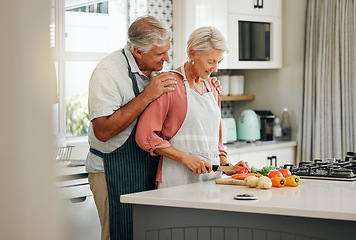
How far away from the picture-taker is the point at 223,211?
1.79 metres

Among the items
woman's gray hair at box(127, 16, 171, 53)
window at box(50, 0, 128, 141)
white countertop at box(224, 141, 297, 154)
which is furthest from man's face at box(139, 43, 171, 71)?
white countertop at box(224, 141, 297, 154)

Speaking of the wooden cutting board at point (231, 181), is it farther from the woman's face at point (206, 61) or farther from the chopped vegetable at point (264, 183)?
the woman's face at point (206, 61)

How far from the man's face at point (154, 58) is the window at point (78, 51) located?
1.28m

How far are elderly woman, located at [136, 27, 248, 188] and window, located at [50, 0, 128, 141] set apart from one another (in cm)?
134

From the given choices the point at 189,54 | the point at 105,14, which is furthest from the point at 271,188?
the point at 105,14

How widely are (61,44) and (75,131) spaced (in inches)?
25.2

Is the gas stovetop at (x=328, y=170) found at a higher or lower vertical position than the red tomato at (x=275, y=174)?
lower

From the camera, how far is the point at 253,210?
1.68 m

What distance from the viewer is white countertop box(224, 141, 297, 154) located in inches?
154

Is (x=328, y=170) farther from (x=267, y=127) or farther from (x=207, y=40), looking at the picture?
(x=267, y=127)

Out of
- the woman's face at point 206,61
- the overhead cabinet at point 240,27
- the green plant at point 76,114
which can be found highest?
the overhead cabinet at point 240,27

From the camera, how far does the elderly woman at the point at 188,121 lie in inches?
86.0

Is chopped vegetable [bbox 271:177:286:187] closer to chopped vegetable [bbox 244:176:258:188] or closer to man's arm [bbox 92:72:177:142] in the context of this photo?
chopped vegetable [bbox 244:176:258:188]

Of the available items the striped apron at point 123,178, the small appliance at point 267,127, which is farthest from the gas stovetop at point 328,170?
the small appliance at point 267,127
